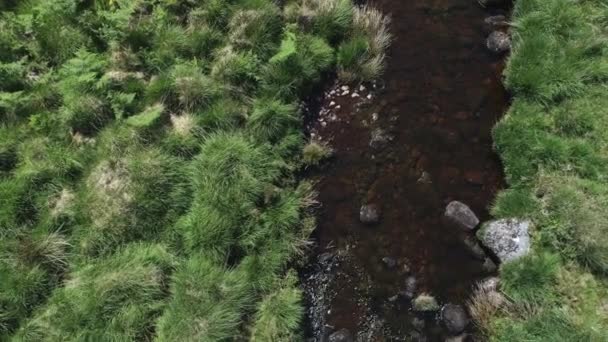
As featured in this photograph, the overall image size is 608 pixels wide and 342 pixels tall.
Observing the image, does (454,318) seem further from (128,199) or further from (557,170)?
(128,199)

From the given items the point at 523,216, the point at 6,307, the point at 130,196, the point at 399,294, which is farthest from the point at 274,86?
the point at 6,307

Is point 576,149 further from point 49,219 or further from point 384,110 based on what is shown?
point 49,219

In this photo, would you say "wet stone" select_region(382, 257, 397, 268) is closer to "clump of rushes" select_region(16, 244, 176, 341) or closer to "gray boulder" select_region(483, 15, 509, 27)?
"clump of rushes" select_region(16, 244, 176, 341)

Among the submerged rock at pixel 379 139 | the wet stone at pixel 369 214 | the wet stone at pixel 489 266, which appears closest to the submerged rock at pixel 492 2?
the submerged rock at pixel 379 139

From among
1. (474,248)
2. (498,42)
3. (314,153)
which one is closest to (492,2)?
(498,42)

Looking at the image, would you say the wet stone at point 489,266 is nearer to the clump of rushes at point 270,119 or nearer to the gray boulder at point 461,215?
the gray boulder at point 461,215

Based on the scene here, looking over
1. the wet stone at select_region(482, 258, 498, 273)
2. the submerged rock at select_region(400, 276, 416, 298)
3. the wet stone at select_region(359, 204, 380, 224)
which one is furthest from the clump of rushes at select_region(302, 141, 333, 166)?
the wet stone at select_region(482, 258, 498, 273)
